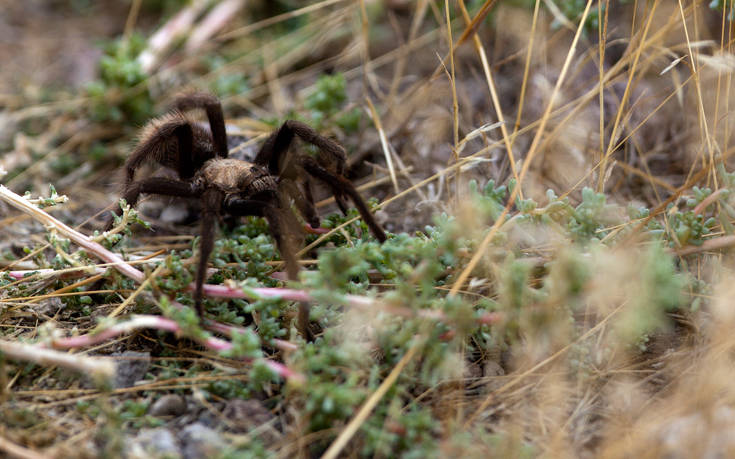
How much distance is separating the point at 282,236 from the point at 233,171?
69 cm

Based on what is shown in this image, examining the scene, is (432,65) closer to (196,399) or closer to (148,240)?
(148,240)

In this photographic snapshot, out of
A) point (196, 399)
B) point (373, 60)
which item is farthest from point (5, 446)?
point (373, 60)

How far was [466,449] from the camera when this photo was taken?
5.88 ft

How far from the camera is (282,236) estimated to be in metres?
2.37

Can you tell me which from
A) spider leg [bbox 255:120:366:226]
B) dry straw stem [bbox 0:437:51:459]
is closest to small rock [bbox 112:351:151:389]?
dry straw stem [bbox 0:437:51:459]

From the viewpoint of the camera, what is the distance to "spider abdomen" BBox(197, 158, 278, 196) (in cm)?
284

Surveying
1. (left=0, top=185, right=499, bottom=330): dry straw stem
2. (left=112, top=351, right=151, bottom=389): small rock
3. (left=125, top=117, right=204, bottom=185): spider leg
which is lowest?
(left=112, top=351, right=151, bottom=389): small rock

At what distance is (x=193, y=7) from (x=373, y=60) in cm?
162

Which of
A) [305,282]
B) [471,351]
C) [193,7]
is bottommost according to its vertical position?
[471,351]

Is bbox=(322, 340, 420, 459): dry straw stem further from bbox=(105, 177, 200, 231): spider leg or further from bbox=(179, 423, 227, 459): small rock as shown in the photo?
bbox=(105, 177, 200, 231): spider leg

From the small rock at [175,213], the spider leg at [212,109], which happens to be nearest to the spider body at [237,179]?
the spider leg at [212,109]

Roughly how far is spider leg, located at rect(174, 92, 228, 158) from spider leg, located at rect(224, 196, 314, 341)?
0.62 meters

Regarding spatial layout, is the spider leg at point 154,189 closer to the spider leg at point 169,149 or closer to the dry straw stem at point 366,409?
the spider leg at point 169,149

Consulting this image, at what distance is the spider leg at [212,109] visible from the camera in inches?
121
